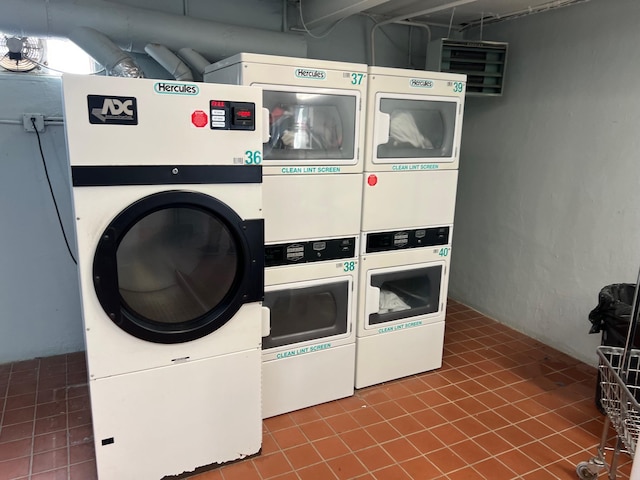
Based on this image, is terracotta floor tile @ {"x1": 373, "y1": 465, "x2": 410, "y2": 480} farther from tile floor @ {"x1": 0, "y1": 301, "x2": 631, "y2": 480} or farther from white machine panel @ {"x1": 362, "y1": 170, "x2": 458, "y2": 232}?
white machine panel @ {"x1": 362, "y1": 170, "x2": 458, "y2": 232}

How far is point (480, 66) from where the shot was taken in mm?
3838

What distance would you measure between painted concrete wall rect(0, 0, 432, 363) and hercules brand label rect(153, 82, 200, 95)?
1.51 meters

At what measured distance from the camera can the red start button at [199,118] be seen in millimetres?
1948

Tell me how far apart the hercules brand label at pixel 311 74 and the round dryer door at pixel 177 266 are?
2.82ft

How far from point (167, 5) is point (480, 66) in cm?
248

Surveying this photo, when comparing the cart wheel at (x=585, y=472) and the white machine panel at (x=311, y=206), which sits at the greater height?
the white machine panel at (x=311, y=206)

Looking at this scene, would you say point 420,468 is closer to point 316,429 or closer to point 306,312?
point 316,429

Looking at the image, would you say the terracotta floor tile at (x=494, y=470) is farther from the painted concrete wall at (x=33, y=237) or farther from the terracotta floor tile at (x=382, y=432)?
the painted concrete wall at (x=33, y=237)

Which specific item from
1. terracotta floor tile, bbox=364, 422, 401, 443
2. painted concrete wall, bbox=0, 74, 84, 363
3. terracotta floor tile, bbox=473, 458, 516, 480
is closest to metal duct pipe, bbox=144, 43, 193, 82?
painted concrete wall, bbox=0, 74, 84, 363

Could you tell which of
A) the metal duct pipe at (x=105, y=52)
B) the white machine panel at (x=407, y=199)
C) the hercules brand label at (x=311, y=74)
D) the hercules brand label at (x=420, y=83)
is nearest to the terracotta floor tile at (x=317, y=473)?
the white machine panel at (x=407, y=199)

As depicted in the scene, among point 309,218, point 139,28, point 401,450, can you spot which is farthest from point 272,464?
point 139,28

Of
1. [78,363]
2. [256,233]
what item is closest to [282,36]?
[256,233]

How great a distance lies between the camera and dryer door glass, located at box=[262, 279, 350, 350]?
105 inches

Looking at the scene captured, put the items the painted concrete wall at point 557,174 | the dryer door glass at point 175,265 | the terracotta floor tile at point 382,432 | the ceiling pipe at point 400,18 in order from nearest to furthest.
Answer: the dryer door glass at point 175,265
the terracotta floor tile at point 382,432
the painted concrete wall at point 557,174
the ceiling pipe at point 400,18
